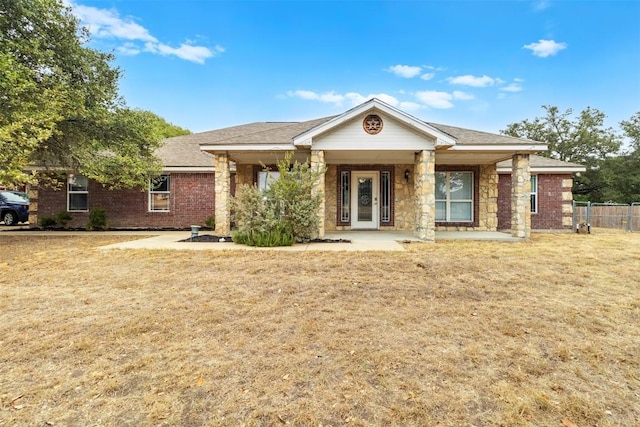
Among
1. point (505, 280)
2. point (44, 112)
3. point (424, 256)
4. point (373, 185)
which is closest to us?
point (505, 280)

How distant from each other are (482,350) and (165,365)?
2733mm

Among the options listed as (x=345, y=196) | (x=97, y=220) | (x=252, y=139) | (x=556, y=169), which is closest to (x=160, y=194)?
(x=97, y=220)

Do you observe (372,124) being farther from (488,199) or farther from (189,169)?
(189,169)

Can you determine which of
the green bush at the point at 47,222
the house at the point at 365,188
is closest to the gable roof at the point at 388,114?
the house at the point at 365,188

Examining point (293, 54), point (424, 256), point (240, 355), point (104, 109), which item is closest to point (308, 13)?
point (293, 54)

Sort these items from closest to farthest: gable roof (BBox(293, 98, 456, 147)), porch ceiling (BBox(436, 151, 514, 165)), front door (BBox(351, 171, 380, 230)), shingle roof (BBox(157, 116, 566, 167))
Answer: gable roof (BBox(293, 98, 456, 147))
shingle roof (BBox(157, 116, 566, 167))
porch ceiling (BBox(436, 151, 514, 165))
front door (BBox(351, 171, 380, 230))

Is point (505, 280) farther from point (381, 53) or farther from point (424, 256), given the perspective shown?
point (381, 53)

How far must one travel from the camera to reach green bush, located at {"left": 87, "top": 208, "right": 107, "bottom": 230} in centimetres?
1306

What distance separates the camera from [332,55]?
52.9ft

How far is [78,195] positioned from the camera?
1377 cm

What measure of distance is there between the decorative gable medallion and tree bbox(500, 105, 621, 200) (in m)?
24.1

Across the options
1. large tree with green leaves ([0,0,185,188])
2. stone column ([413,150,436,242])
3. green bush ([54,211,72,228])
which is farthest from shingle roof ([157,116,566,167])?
green bush ([54,211,72,228])

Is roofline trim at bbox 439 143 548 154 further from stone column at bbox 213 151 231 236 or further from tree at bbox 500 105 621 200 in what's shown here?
tree at bbox 500 105 621 200

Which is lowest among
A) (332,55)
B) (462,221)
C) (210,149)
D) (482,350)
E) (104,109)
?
(482,350)
